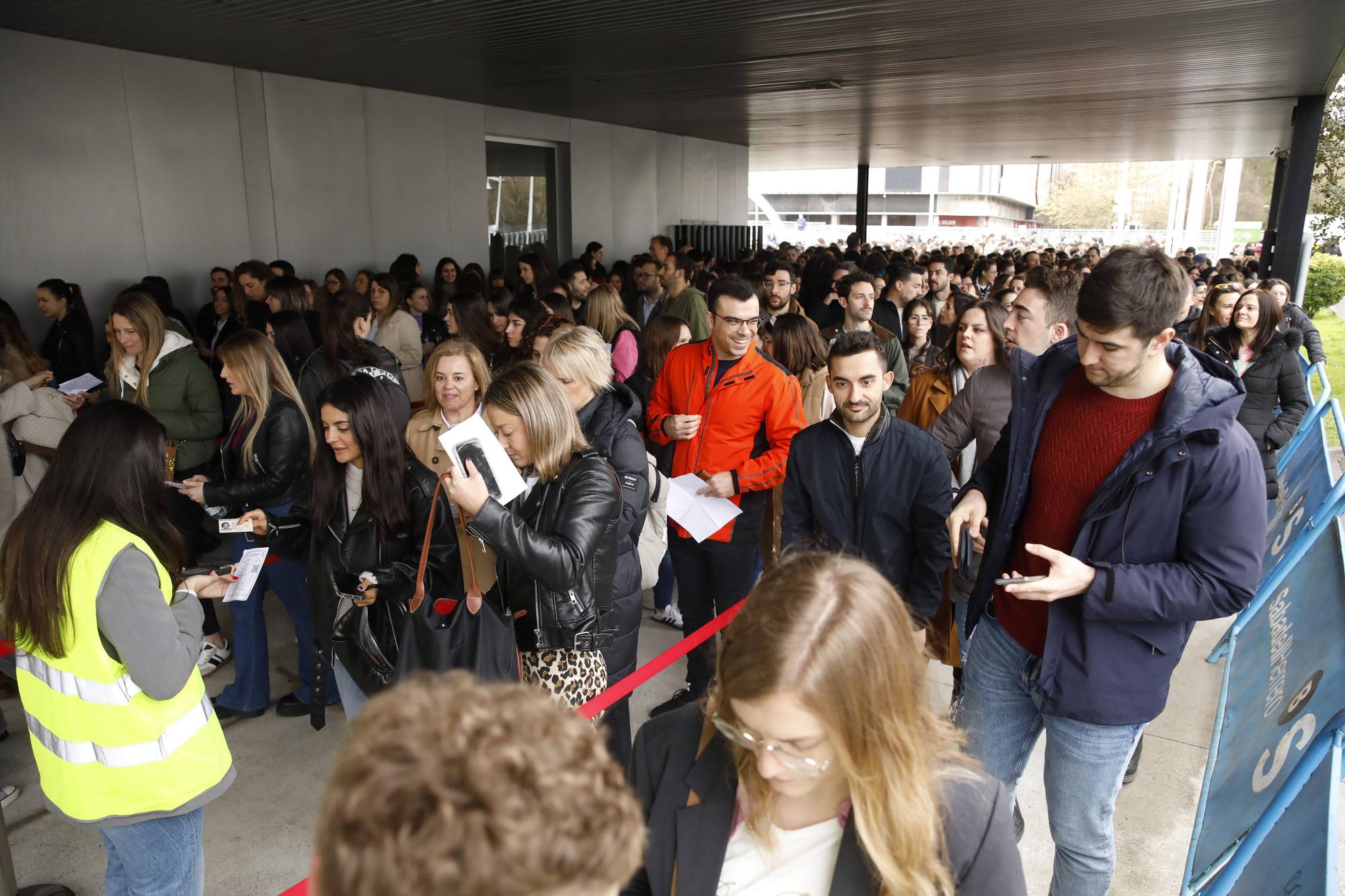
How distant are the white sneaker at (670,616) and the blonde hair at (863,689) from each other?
13.2ft

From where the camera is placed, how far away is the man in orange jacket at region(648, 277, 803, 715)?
415cm

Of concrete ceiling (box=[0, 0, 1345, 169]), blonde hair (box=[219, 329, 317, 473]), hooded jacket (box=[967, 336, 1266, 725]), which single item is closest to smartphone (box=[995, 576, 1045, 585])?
hooded jacket (box=[967, 336, 1266, 725])

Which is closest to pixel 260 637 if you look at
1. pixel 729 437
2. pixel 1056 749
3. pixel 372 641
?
pixel 372 641

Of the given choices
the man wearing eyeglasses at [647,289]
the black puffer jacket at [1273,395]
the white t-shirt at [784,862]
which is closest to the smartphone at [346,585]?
the white t-shirt at [784,862]

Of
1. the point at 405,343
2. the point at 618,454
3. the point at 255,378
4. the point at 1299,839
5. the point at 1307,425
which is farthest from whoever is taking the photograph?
the point at 405,343

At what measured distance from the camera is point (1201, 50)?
929 cm

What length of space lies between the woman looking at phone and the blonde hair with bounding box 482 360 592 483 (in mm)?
442

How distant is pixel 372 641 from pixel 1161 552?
2.38 metres

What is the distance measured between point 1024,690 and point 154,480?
252cm

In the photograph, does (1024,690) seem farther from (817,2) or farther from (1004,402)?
(817,2)

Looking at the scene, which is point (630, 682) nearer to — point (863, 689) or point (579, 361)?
point (579, 361)

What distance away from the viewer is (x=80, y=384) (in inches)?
211

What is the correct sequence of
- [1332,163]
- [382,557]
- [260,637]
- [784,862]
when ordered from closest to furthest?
[784,862], [382,557], [260,637], [1332,163]

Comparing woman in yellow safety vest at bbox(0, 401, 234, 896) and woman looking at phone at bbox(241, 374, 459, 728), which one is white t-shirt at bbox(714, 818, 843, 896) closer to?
woman in yellow safety vest at bbox(0, 401, 234, 896)
